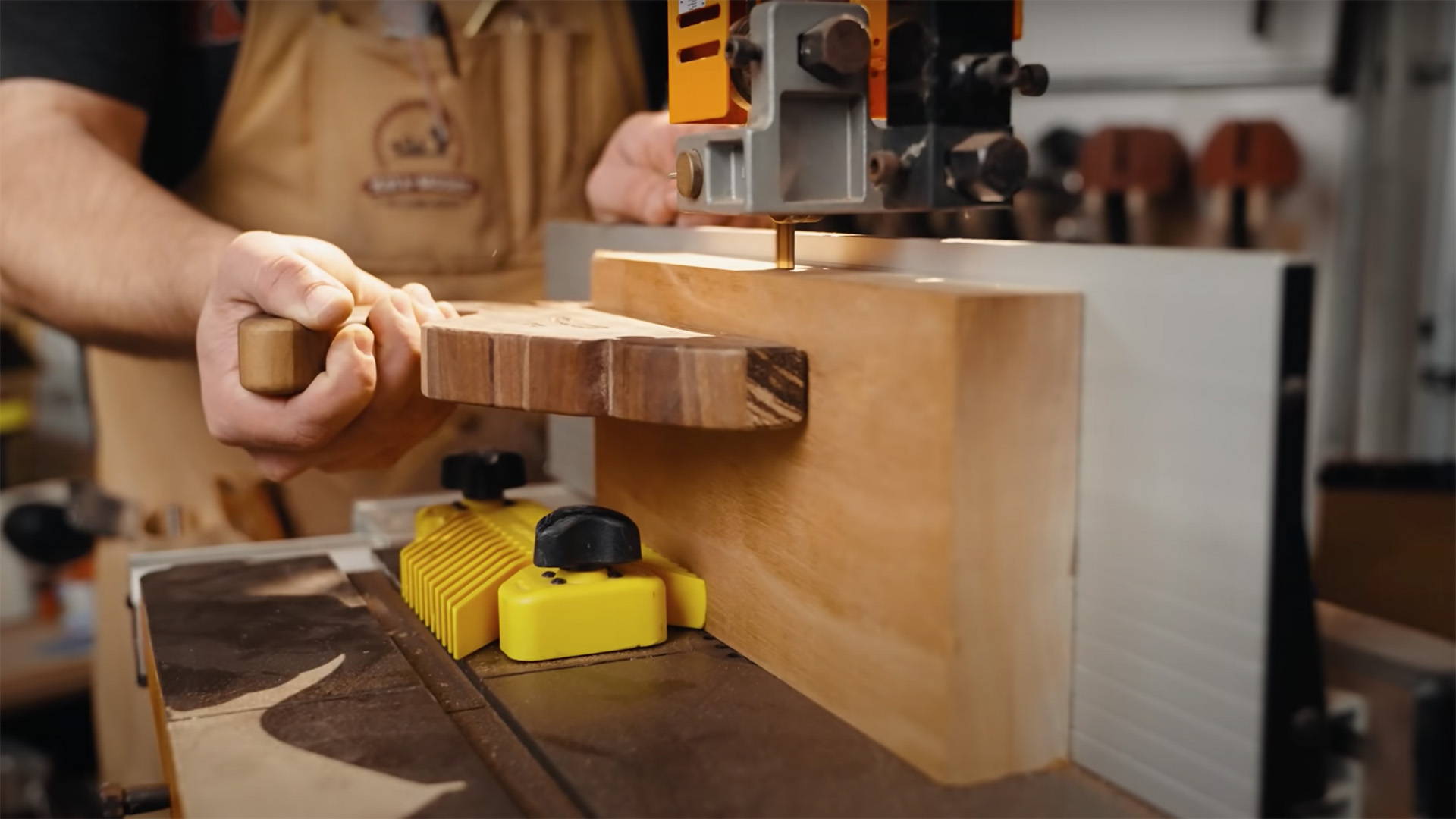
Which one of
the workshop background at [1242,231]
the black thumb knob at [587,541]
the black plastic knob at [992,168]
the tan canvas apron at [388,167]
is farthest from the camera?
the workshop background at [1242,231]

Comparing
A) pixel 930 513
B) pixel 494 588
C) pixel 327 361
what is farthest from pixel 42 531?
pixel 930 513

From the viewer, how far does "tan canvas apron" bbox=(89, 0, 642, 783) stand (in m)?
1.64

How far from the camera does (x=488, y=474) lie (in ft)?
3.65

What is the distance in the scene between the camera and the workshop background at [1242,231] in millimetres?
2393

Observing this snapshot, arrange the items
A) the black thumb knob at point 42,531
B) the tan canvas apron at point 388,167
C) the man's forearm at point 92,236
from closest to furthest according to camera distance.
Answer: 1. the man's forearm at point 92,236
2. the tan canvas apron at point 388,167
3. the black thumb knob at point 42,531

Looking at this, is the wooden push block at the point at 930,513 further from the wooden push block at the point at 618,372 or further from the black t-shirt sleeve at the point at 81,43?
the black t-shirt sleeve at the point at 81,43

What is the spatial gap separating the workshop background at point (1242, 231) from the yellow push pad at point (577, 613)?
129 centimetres

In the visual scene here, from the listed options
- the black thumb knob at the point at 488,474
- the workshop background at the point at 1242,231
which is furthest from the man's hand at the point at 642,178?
the workshop background at the point at 1242,231

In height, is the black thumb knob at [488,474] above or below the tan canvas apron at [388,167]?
below

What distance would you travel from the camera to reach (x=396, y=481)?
68.1 inches

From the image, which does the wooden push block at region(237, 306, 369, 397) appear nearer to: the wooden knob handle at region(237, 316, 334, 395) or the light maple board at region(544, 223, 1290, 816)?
the wooden knob handle at region(237, 316, 334, 395)

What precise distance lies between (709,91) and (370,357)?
333mm

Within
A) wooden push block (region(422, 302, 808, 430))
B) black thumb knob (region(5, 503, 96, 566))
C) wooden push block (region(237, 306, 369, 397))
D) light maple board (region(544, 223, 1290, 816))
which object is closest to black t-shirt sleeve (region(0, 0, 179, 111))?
wooden push block (region(237, 306, 369, 397))

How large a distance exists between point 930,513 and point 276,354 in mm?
521
